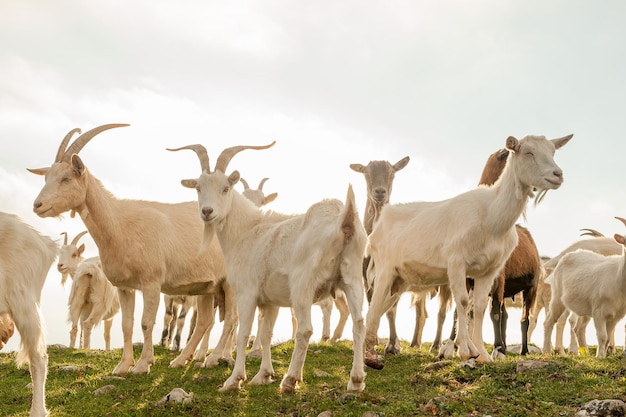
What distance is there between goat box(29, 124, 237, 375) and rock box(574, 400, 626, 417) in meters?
5.81

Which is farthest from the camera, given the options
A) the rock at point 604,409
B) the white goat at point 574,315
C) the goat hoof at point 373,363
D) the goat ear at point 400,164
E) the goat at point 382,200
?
the white goat at point 574,315

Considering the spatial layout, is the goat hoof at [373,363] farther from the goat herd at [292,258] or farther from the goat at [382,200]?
the goat at [382,200]

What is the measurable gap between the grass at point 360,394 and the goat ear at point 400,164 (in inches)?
178

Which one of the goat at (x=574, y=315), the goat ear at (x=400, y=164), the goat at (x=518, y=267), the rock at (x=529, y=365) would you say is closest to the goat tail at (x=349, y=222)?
the rock at (x=529, y=365)

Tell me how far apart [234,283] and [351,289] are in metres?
1.93

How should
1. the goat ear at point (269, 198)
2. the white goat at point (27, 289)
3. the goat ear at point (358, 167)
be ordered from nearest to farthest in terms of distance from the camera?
the white goat at point (27, 289) < the goat ear at point (358, 167) < the goat ear at point (269, 198)

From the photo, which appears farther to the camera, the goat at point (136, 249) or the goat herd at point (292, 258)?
the goat at point (136, 249)

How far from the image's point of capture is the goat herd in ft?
27.0

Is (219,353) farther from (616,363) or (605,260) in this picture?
(605,260)

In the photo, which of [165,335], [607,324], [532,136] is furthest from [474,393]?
[165,335]

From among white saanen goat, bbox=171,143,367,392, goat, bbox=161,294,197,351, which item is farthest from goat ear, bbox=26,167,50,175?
goat, bbox=161,294,197,351

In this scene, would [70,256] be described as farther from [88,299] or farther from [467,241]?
[467,241]

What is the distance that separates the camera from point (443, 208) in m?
11.2

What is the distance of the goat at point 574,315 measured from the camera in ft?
48.6
